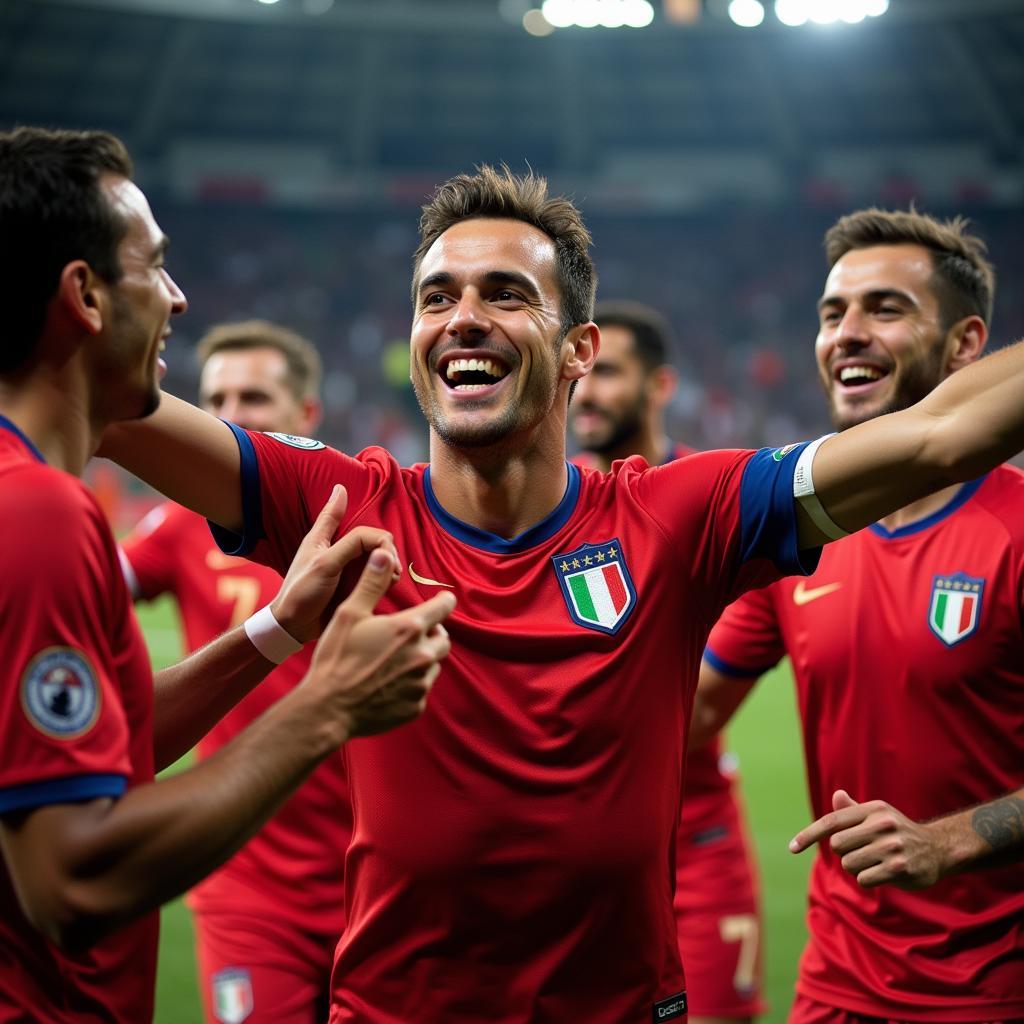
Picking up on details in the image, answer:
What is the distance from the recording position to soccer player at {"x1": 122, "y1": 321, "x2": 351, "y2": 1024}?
3.92 m

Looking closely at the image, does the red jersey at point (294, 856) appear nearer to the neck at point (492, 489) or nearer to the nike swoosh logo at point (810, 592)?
the neck at point (492, 489)

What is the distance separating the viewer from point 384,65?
33688 mm

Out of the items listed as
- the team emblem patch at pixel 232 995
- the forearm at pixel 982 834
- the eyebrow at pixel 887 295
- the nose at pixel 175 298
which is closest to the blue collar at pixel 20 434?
the nose at pixel 175 298

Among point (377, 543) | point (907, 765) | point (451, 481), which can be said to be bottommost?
point (907, 765)

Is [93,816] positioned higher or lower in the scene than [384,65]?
lower

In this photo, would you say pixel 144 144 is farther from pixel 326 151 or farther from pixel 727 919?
pixel 727 919

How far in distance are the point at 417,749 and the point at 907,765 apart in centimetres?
143

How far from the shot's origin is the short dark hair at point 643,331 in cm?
641

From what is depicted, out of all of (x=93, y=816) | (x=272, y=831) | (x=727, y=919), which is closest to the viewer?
(x=93, y=816)

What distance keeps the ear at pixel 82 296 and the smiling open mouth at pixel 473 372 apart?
1004 millimetres

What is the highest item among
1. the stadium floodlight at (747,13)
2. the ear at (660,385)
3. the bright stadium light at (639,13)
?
the bright stadium light at (639,13)

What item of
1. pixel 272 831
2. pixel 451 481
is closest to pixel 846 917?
pixel 451 481

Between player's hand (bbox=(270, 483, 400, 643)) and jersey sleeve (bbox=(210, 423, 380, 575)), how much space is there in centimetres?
8

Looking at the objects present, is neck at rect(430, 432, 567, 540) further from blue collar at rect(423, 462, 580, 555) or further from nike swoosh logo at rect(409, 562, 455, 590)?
nike swoosh logo at rect(409, 562, 455, 590)
